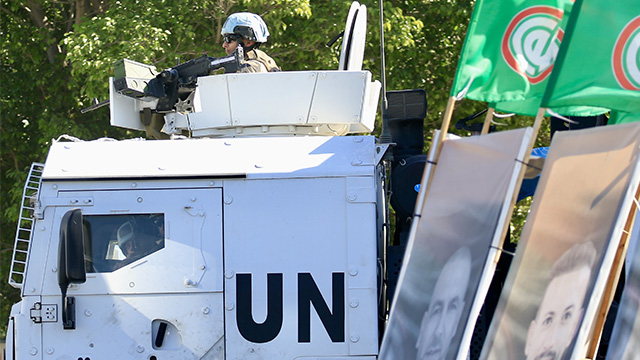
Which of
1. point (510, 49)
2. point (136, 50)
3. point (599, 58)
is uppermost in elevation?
point (136, 50)

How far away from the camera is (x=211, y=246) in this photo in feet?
17.5

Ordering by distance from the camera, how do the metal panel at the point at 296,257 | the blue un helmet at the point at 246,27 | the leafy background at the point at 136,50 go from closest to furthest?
1. the metal panel at the point at 296,257
2. the blue un helmet at the point at 246,27
3. the leafy background at the point at 136,50

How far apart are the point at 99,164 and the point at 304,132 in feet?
4.56

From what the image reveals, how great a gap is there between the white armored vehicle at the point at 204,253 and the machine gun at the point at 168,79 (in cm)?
78

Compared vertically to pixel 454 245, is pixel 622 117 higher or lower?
higher

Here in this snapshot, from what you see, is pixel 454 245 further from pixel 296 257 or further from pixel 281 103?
pixel 281 103

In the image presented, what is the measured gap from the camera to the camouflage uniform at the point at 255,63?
21.7 feet

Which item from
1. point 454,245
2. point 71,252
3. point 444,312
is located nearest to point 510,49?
point 454,245

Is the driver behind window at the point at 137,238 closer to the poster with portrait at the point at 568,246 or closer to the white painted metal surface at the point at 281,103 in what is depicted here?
the white painted metal surface at the point at 281,103

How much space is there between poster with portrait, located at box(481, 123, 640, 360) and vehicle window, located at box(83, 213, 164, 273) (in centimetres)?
201

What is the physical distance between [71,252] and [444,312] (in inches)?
79.6

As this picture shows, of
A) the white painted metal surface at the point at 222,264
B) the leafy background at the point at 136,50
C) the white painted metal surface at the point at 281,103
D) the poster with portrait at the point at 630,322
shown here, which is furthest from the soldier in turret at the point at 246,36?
the leafy background at the point at 136,50

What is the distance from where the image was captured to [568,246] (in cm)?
422

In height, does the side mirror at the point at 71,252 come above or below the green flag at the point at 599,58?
below
